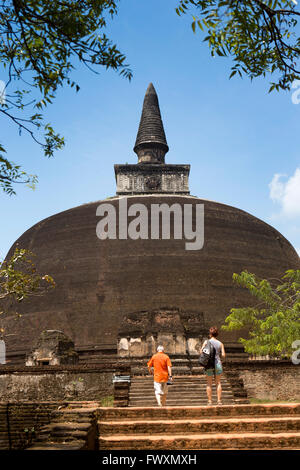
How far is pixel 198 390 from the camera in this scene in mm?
11031

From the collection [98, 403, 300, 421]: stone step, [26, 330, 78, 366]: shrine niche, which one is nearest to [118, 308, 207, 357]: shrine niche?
[26, 330, 78, 366]: shrine niche

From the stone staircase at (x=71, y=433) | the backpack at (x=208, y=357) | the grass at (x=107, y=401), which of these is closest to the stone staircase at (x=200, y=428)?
the stone staircase at (x=71, y=433)

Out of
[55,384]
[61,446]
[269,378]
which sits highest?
[61,446]

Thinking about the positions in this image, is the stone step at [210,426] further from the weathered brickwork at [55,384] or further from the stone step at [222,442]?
the weathered brickwork at [55,384]

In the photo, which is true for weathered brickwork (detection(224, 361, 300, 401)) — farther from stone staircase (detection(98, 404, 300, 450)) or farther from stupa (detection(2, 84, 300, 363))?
stone staircase (detection(98, 404, 300, 450))

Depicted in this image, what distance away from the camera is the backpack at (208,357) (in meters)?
7.07

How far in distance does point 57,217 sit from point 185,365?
1329 cm

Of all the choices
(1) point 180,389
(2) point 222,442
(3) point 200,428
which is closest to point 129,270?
(1) point 180,389

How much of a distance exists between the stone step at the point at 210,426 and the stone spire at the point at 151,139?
3072 cm

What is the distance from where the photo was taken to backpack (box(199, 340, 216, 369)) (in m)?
7.07

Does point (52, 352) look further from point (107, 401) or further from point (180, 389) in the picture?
point (180, 389)

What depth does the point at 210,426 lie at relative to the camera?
5098mm

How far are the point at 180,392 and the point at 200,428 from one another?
595cm

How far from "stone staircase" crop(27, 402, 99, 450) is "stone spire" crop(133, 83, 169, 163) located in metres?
30.5
